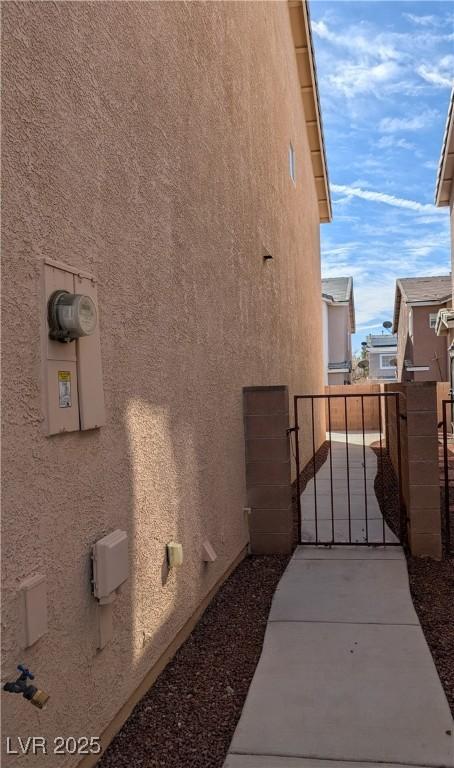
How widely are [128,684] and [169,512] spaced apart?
0.95 metres

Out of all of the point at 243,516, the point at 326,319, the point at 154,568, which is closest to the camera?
the point at 154,568

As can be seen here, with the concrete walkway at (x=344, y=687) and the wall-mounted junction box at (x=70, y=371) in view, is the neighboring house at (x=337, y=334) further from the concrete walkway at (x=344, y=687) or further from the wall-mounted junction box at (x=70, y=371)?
the wall-mounted junction box at (x=70, y=371)

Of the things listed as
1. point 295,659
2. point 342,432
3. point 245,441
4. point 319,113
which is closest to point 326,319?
point 342,432

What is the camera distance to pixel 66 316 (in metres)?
2.13

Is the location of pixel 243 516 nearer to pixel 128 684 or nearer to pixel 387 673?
pixel 387 673

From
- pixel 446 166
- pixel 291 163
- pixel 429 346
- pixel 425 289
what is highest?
pixel 446 166

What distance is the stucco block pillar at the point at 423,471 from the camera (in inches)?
212

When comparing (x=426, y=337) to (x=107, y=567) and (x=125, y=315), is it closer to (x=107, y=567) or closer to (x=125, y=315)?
(x=125, y=315)

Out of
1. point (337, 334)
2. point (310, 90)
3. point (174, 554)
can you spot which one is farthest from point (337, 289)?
point (174, 554)

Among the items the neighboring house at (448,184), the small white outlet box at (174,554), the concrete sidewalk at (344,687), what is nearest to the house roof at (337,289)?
the neighboring house at (448,184)

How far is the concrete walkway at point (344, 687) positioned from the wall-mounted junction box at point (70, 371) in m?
1.60

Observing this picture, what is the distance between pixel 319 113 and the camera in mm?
14820

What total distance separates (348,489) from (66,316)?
488 cm

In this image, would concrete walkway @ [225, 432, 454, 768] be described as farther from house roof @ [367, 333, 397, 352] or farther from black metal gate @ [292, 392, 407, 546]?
house roof @ [367, 333, 397, 352]
